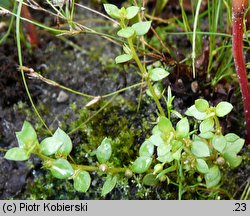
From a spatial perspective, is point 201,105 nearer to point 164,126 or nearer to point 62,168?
point 164,126

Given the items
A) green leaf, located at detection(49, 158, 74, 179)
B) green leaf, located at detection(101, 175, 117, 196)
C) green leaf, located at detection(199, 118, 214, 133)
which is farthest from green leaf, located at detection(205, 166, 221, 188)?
green leaf, located at detection(49, 158, 74, 179)

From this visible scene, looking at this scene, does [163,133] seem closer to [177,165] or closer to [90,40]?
[177,165]

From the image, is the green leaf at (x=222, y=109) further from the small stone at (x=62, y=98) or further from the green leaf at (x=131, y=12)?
the small stone at (x=62, y=98)

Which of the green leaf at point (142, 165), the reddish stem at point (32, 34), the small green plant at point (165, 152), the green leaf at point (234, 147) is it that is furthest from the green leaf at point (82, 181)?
the reddish stem at point (32, 34)

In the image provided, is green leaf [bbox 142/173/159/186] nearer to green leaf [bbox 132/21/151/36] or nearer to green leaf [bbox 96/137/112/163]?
green leaf [bbox 96/137/112/163]

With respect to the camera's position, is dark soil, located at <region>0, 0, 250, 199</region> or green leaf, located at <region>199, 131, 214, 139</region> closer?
green leaf, located at <region>199, 131, 214, 139</region>

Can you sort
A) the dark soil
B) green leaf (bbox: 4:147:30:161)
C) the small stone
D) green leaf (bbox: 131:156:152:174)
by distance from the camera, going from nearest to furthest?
green leaf (bbox: 4:147:30:161), green leaf (bbox: 131:156:152:174), the dark soil, the small stone

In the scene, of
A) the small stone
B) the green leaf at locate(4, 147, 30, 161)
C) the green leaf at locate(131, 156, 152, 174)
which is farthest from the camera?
the small stone
